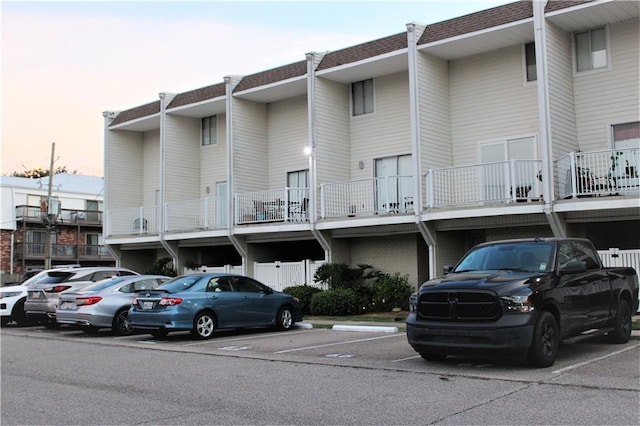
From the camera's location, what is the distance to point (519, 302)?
29.7 feet

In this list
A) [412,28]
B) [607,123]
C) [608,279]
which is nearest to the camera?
[608,279]

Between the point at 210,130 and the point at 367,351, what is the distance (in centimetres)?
1813

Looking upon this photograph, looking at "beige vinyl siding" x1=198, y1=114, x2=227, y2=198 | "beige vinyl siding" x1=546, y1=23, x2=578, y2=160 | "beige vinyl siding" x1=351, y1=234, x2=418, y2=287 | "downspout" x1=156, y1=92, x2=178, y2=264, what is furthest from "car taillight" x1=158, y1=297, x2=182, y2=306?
"beige vinyl siding" x1=198, y1=114, x2=227, y2=198

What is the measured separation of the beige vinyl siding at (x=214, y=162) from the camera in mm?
27672

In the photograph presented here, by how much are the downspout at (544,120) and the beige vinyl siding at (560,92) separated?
0.55 feet

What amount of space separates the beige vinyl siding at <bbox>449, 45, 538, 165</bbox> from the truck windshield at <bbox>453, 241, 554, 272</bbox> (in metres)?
9.39

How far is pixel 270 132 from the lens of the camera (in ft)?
84.9

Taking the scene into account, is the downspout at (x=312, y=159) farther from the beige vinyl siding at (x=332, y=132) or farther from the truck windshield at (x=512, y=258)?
the truck windshield at (x=512, y=258)

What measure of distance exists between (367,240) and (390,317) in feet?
14.1

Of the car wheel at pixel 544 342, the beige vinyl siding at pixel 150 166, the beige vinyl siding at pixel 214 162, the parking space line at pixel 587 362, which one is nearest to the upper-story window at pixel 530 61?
the parking space line at pixel 587 362

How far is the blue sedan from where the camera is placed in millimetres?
14148

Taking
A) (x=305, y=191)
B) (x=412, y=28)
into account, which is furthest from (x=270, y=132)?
(x=412, y=28)

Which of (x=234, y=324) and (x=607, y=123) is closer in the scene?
(x=234, y=324)

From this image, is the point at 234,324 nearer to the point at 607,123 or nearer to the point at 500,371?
the point at 500,371
